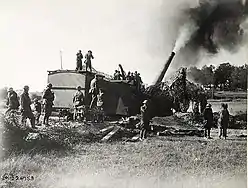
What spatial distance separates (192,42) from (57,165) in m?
1.01

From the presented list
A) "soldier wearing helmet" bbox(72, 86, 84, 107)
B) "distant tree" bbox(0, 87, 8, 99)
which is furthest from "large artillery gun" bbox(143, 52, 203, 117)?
"distant tree" bbox(0, 87, 8, 99)

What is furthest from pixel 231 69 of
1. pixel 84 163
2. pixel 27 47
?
pixel 27 47

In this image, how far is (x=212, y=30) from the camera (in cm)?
233

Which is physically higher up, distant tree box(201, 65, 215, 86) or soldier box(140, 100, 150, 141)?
distant tree box(201, 65, 215, 86)

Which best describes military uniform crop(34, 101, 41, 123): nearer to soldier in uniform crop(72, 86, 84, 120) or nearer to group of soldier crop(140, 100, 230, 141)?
soldier in uniform crop(72, 86, 84, 120)

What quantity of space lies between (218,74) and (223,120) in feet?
0.85

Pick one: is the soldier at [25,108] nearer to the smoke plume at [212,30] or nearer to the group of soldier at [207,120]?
the group of soldier at [207,120]

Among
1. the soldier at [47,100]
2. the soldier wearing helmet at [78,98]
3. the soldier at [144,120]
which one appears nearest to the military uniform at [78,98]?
the soldier wearing helmet at [78,98]

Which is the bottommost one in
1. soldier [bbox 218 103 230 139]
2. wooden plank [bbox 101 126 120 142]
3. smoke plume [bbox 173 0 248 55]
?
wooden plank [bbox 101 126 120 142]

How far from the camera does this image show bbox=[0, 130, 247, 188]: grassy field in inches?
87.3

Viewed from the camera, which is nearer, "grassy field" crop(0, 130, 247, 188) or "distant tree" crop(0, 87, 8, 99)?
"grassy field" crop(0, 130, 247, 188)

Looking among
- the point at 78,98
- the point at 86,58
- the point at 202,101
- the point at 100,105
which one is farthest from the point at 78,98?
the point at 202,101

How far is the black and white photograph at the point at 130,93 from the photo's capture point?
228 cm

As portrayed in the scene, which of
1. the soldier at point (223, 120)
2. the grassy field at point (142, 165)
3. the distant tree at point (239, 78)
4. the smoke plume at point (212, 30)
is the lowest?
the grassy field at point (142, 165)
